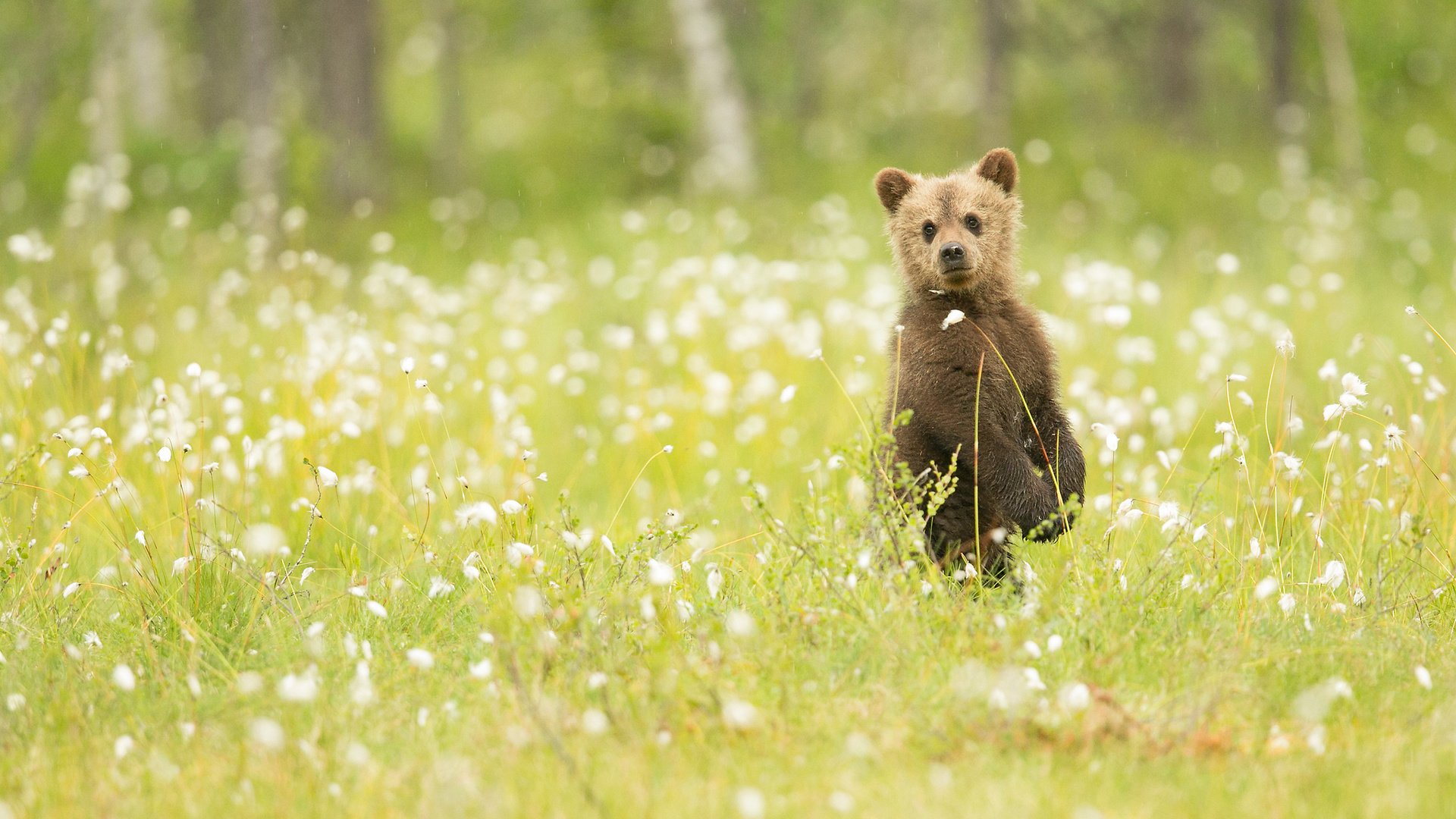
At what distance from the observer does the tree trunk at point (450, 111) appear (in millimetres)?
17250

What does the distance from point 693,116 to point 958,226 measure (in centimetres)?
1207

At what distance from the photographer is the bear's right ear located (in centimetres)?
521

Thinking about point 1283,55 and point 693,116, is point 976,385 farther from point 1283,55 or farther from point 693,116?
point 1283,55

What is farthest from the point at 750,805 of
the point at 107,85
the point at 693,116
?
the point at 693,116

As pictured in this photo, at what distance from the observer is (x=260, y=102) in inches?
495

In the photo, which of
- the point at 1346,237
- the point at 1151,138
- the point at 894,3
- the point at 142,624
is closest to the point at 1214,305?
the point at 1346,237

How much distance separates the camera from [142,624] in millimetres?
4188

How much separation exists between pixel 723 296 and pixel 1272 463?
5.08m

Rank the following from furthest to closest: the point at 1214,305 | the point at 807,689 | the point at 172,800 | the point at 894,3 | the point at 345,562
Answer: the point at 894,3 → the point at 1214,305 → the point at 345,562 → the point at 807,689 → the point at 172,800

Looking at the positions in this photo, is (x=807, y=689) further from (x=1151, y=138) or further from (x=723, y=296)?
(x=1151, y=138)

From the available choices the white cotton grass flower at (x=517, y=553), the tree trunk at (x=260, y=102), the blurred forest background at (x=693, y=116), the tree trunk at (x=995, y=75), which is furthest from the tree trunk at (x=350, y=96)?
the white cotton grass flower at (x=517, y=553)

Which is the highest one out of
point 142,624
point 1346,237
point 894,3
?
point 894,3

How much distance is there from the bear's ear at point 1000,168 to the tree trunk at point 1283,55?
1521cm

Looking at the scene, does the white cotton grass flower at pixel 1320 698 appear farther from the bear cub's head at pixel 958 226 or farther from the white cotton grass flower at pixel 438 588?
the white cotton grass flower at pixel 438 588
